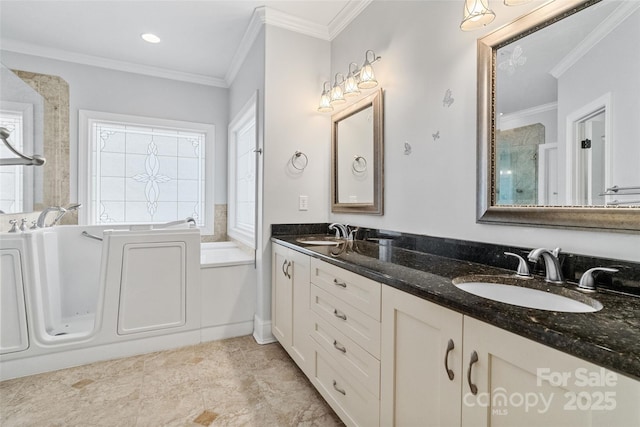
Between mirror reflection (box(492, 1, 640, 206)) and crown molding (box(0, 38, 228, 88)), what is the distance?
3.27 meters

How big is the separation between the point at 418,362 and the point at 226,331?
2.03 m

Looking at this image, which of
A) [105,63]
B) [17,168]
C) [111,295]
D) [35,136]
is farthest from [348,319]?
[105,63]

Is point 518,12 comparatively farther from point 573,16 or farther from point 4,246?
point 4,246

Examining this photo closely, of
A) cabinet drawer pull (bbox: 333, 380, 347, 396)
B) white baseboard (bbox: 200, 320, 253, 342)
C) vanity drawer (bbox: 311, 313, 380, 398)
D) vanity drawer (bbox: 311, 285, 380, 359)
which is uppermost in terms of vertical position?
vanity drawer (bbox: 311, 285, 380, 359)

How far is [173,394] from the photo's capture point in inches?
71.8

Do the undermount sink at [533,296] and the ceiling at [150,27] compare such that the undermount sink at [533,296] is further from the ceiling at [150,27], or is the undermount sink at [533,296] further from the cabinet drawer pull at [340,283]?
the ceiling at [150,27]

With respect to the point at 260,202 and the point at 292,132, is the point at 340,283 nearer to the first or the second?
the point at 260,202

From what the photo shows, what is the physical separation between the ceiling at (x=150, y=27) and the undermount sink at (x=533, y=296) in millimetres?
2116

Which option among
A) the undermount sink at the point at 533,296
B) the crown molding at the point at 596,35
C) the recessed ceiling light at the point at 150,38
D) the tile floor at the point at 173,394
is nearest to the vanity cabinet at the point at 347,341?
the tile floor at the point at 173,394

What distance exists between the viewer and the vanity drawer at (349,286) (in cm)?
122

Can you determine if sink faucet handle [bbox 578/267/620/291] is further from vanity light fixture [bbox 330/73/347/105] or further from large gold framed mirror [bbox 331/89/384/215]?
vanity light fixture [bbox 330/73/347/105]

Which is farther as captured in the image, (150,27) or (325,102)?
(150,27)

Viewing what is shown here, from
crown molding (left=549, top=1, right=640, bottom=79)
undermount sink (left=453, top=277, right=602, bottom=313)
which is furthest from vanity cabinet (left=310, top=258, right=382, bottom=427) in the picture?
crown molding (left=549, top=1, right=640, bottom=79)

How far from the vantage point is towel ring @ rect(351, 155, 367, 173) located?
2230 millimetres
